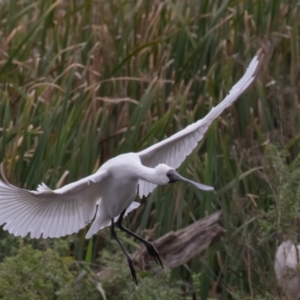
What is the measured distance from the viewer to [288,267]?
3.54 meters

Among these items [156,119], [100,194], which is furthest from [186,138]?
[156,119]

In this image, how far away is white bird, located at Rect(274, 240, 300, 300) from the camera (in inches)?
140

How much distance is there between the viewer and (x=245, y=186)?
420cm

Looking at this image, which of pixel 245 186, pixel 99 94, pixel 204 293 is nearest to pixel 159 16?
pixel 99 94

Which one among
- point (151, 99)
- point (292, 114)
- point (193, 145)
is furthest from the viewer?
point (151, 99)

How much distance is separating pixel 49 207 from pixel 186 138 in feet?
1.77

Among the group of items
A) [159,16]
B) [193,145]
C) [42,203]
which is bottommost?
[42,203]

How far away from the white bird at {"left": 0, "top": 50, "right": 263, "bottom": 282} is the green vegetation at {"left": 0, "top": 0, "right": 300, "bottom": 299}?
1.12ft

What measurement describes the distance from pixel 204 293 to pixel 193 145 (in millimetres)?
777

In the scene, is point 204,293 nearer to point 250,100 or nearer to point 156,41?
point 250,100

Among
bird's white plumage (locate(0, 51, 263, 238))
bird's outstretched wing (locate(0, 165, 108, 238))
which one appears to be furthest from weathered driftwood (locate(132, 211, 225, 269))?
bird's outstretched wing (locate(0, 165, 108, 238))

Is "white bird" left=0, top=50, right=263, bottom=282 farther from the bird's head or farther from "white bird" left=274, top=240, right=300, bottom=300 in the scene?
"white bird" left=274, top=240, right=300, bottom=300

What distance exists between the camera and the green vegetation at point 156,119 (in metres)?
3.66

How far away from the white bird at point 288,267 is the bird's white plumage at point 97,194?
0.51 meters
